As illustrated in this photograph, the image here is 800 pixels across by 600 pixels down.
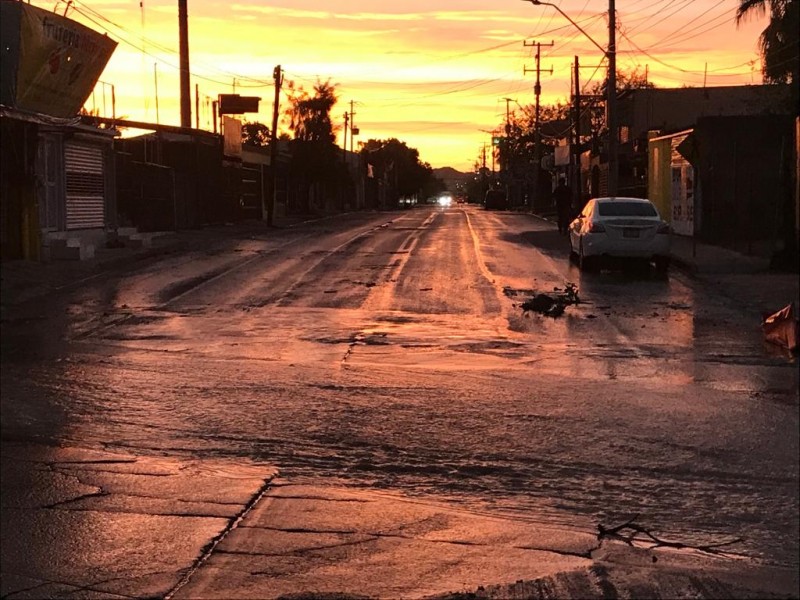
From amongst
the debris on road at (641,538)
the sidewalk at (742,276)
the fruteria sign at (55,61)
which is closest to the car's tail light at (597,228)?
the sidewalk at (742,276)

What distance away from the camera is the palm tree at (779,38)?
32188 millimetres

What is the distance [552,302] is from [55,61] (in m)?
16.4

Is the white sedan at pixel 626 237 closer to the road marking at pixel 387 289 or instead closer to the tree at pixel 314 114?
the road marking at pixel 387 289

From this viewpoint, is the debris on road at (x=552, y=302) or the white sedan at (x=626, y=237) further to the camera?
the white sedan at (x=626, y=237)

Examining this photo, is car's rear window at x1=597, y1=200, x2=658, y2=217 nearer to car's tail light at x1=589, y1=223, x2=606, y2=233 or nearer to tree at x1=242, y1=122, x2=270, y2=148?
car's tail light at x1=589, y1=223, x2=606, y2=233

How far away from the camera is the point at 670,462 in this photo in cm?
823

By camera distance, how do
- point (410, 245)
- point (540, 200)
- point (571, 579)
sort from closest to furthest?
point (571, 579)
point (410, 245)
point (540, 200)

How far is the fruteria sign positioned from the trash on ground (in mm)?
18901

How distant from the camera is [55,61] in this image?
2912cm

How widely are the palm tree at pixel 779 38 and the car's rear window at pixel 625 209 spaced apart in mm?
8836

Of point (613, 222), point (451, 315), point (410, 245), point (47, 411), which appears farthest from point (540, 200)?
point (47, 411)

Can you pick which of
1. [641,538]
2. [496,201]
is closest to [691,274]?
[641,538]

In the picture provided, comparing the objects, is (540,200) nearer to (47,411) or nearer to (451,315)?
(451,315)

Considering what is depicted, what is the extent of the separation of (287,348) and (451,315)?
414 centimetres
